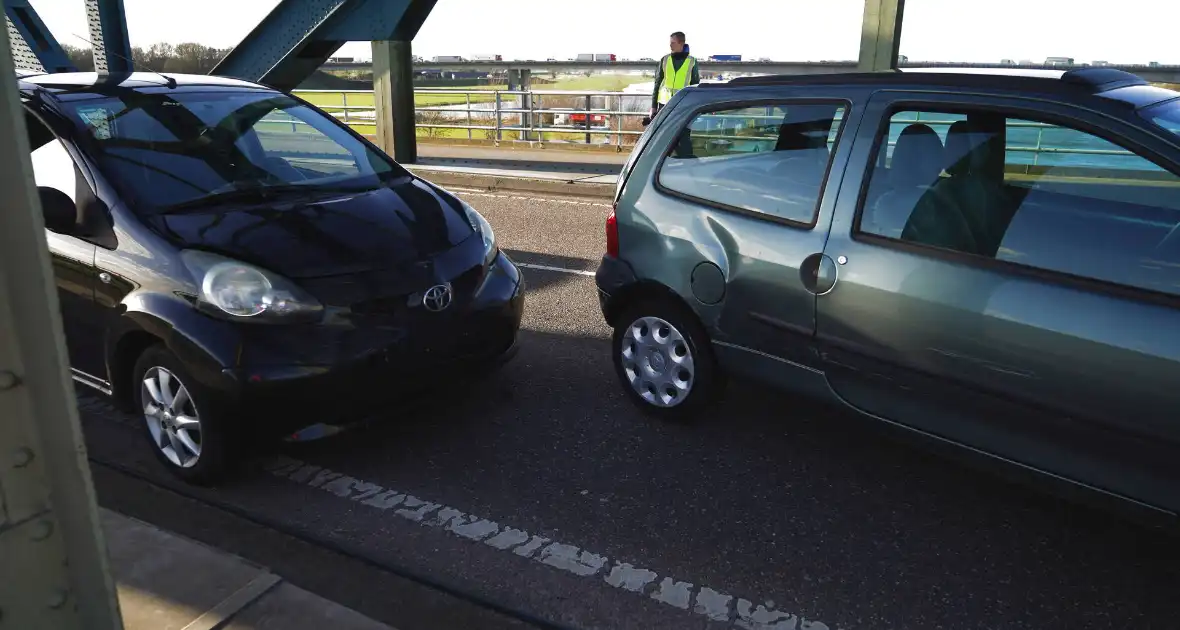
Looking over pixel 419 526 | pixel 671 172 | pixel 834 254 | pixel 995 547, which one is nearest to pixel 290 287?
pixel 419 526

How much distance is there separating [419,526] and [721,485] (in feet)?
4.02

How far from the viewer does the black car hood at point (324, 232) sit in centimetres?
345

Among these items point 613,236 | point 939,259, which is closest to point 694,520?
point 939,259

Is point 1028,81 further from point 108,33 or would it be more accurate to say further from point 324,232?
point 108,33

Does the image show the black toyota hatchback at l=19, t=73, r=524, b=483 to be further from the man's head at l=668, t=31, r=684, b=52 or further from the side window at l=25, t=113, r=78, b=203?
the man's head at l=668, t=31, r=684, b=52

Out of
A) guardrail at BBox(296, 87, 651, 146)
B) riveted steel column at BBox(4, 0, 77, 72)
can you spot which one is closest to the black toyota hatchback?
riveted steel column at BBox(4, 0, 77, 72)

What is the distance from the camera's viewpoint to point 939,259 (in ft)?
9.93

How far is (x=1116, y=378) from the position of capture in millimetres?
2588

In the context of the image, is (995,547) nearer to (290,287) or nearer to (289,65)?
(290,287)

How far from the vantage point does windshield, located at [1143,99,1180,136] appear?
9.00 feet

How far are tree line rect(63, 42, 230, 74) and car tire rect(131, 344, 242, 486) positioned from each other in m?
2.33

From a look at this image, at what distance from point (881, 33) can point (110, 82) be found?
809cm

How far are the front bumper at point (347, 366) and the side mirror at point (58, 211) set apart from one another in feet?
3.40

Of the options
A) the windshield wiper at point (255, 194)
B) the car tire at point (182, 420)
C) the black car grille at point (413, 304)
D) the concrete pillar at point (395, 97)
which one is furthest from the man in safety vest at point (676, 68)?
the car tire at point (182, 420)
